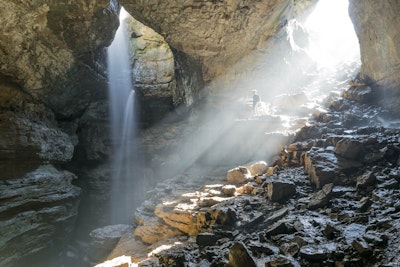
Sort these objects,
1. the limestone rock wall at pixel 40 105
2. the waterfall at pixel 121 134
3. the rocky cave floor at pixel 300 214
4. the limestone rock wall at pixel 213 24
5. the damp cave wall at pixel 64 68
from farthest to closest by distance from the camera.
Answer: the waterfall at pixel 121 134 < the limestone rock wall at pixel 213 24 < the damp cave wall at pixel 64 68 < the limestone rock wall at pixel 40 105 < the rocky cave floor at pixel 300 214

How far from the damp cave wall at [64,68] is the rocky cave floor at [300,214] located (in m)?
3.91

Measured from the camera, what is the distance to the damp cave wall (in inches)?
364

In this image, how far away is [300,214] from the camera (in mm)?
5703

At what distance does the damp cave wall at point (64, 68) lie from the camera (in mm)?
9258

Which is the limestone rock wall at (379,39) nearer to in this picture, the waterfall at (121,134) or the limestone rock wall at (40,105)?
the limestone rock wall at (40,105)

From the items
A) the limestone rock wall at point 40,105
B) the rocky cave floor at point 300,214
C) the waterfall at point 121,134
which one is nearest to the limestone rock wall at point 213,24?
the limestone rock wall at point 40,105

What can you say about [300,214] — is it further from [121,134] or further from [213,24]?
[121,134]

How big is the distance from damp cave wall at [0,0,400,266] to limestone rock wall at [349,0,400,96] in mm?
38

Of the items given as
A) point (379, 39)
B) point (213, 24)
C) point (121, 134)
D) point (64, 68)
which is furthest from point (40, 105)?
point (379, 39)

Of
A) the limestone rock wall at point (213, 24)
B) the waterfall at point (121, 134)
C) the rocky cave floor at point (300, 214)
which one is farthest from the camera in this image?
the waterfall at point (121, 134)

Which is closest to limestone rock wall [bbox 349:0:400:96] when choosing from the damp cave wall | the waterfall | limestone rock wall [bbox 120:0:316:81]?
the damp cave wall

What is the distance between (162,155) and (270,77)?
955 centimetres

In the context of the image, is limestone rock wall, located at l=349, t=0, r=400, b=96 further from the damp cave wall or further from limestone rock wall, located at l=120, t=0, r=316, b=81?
limestone rock wall, located at l=120, t=0, r=316, b=81

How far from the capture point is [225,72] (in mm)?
16016
